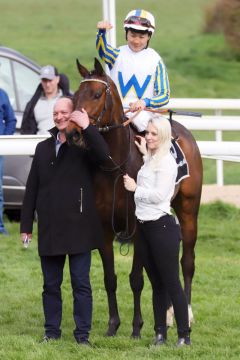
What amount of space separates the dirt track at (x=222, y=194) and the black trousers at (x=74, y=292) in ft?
17.8

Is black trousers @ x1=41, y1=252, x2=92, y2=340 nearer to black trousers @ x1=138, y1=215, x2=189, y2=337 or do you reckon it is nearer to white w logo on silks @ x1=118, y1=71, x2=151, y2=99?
black trousers @ x1=138, y1=215, x2=189, y2=337

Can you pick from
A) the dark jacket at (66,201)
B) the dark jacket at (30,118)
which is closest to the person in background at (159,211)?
the dark jacket at (66,201)

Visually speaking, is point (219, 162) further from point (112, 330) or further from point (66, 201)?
point (66, 201)

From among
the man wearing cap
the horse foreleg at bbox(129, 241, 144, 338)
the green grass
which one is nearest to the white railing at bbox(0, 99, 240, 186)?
the green grass

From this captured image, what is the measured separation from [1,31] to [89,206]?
1076 inches

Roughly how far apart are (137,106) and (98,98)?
0.45 metres

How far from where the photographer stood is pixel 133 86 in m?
7.70

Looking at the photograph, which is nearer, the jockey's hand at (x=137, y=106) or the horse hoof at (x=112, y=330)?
the jockey's hand at (x=137, y=106)

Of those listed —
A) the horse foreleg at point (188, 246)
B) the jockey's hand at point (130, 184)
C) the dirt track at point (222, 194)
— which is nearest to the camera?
the jockey's hand at point (130, 184)

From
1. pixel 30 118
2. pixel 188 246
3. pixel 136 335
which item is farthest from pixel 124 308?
pixel 30 118

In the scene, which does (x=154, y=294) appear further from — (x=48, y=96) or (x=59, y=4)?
(x=59, y=4)

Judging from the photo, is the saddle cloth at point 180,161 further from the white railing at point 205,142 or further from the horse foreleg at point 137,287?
the white railing at point 205,142

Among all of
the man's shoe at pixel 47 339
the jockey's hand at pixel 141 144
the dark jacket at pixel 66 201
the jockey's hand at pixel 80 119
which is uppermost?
the jockey's hand at pixel 80 119

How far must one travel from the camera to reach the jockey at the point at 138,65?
7.63 metres
